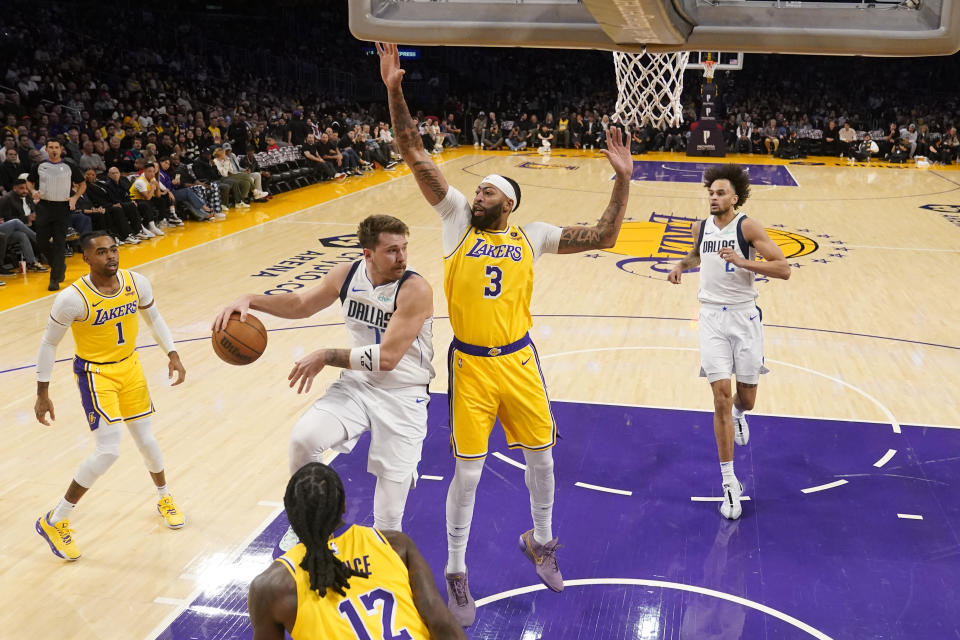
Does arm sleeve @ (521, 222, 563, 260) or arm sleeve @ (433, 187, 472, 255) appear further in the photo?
arm sleeve @ (521, 222, 563, 260)

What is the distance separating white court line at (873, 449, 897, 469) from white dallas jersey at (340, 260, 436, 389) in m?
3.35

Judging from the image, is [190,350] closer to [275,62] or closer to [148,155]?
[148,155]

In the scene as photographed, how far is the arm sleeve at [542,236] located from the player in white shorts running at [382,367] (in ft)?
2.10

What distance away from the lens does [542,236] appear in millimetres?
4570

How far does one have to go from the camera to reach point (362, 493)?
5543 mm

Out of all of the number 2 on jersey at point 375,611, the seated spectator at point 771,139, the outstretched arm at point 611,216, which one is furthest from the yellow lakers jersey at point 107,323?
the seated spectator at point 771,139

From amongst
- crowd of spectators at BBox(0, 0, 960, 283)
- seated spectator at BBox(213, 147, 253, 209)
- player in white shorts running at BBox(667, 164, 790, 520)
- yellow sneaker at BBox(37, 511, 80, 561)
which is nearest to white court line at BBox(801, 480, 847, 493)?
player in white shorts running at BBox(667, 164, 790, 520)

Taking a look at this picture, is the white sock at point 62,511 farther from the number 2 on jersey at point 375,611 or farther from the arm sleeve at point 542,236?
the number 2 on jersey at point 375,611

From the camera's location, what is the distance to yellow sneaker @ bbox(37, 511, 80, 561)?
4816 mm

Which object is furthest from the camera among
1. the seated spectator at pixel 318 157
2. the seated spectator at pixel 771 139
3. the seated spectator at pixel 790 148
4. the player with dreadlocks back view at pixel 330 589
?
the seated spectator at pixel 771 139

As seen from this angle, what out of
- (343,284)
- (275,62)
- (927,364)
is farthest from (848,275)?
(275,62)

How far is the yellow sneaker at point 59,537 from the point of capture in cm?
482

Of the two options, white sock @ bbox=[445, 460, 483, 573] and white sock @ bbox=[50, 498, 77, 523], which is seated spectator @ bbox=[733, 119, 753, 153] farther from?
white sock @ bbox=[50, 498, 77, 523]

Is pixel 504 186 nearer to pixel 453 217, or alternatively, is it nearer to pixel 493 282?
pixel 453 217
